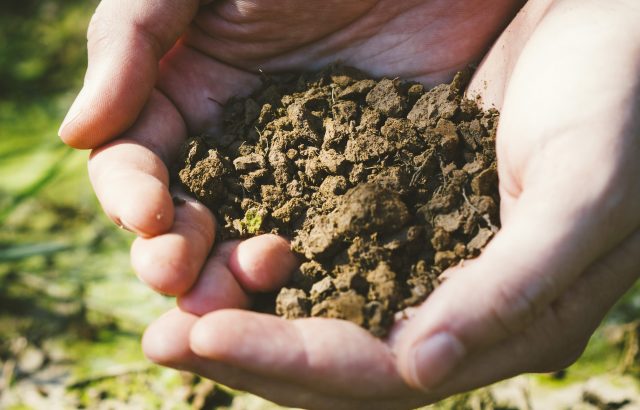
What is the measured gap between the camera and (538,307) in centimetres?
133

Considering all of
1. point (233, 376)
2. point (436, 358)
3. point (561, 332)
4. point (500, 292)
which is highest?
point (500, 292)

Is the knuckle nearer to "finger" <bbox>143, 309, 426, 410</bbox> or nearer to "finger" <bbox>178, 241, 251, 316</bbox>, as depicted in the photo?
"finger" <bbox>143, 309, 426, 410</bbox>

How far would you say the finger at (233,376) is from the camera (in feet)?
4.64

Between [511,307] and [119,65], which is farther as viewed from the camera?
[119,65]

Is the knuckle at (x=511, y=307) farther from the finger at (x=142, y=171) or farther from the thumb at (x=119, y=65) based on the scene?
the thumb at (x=119, y=65)

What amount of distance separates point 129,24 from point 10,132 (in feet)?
7.36

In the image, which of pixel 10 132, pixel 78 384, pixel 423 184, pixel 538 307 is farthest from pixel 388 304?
pixel 10 132

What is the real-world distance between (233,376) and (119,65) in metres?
1.04

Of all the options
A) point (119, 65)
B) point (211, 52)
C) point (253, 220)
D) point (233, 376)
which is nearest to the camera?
point (233, 376)

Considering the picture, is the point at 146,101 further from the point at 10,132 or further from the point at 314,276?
the point at 10,132

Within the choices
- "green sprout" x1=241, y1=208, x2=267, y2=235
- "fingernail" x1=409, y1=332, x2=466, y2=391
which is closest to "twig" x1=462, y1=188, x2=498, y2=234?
"fingernail" x1=409, y1=332, x2=466, y2=391

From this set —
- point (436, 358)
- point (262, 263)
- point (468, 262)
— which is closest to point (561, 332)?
point (468, 262)

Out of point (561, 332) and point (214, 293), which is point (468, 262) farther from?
point (214, 293)

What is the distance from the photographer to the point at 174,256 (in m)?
1.50
